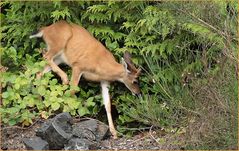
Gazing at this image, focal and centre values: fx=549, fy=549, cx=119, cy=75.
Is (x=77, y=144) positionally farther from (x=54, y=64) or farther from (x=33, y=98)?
(x=54, y=64)

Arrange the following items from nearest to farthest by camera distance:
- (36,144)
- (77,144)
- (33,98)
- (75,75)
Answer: (36,144)
(77,144)
(33,98)
(75,75)

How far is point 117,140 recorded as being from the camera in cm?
693

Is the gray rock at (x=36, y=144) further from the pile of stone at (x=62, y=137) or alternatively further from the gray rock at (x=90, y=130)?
the gray rock at (x=90, y=130)

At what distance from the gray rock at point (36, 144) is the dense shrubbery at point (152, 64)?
0.54 m

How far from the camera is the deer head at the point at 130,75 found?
7297 millimetres

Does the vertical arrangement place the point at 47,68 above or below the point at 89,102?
above

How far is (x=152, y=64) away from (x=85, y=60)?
90 cm

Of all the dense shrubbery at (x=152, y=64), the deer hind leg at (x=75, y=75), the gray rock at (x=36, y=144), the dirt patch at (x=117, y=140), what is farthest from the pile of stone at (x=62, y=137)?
the deer hind leg at (x=75, y=75)

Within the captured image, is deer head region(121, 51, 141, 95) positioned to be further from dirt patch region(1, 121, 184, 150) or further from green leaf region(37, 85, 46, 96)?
green leaf region(37, 85, 46, 96)

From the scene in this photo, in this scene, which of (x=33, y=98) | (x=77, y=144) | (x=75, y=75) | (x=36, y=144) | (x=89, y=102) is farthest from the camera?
(x=75, y=75)

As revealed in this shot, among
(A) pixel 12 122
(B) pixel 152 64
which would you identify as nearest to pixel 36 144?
(A) pixel 12 122

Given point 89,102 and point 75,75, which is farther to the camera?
point 75,75

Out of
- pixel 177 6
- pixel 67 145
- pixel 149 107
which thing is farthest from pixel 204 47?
pixel 67 145

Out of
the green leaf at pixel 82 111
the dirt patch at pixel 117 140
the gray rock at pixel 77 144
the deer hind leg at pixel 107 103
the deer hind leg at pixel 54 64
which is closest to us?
the gray rock at pixel 77 144
